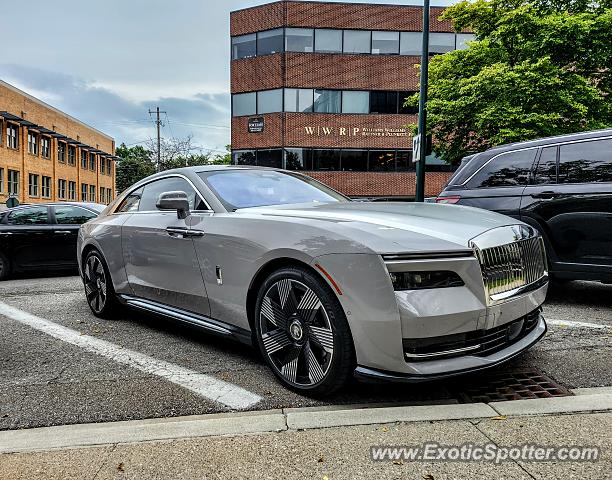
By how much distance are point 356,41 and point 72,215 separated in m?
23.8

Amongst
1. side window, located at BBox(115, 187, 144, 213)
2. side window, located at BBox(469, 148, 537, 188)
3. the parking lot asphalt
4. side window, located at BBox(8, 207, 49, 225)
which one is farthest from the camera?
side window, located at BBox(8, 207, 49, 225)

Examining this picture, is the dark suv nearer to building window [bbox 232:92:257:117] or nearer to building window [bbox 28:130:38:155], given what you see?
building window [bbox 232:92:257:117]

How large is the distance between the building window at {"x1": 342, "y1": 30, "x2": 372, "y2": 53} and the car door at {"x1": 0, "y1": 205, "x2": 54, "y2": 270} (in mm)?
23734

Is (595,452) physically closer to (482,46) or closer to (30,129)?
(482,46)

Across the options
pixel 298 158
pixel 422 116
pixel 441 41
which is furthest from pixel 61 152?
pixel 422 116

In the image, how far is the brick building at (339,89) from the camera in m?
28.6

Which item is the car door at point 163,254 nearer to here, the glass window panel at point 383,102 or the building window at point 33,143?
the glass window panel at point 383,102

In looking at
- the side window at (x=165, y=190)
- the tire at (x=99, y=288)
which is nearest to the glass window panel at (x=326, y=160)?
the tire at (x=99, y=288)

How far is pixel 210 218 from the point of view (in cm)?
374

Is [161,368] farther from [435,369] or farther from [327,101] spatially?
[327,101]

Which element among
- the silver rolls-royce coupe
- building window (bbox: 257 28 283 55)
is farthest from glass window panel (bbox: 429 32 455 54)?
the silver rolls-royce coupe

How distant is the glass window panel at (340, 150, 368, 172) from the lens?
→ 2905 centimetres

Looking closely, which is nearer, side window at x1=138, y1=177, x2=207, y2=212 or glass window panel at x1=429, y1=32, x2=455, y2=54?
side window at x1=138, y1=177, x2=207, y2=212

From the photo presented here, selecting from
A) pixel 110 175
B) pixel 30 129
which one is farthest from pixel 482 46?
pixel 110 175
